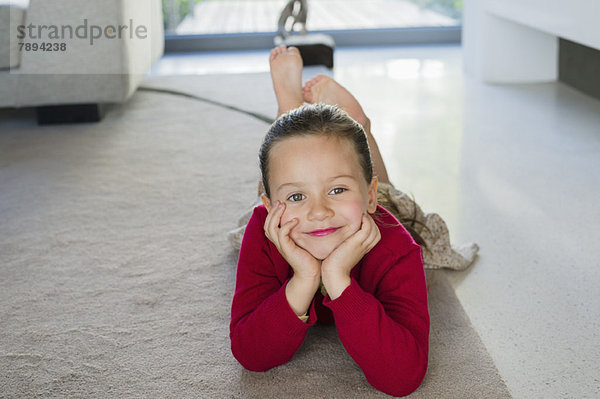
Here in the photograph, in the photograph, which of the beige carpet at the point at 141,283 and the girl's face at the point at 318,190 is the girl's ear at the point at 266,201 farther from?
the beige carpet at the point at 141,283

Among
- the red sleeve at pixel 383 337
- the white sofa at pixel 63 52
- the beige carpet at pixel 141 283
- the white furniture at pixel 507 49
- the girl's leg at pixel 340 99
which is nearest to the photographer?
the red sleeve at pixel 383 337

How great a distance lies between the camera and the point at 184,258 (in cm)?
156

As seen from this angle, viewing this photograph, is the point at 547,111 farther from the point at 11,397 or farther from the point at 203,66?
the point at 11,397

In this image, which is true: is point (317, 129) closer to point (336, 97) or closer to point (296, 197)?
point (296, 197)

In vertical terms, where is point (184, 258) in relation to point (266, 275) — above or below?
below

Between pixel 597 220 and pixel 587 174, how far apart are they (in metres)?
0.36

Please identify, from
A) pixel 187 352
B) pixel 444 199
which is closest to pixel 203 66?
pixel 444 199

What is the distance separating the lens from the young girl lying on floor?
1019 millimetres

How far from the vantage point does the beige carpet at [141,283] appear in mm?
1105

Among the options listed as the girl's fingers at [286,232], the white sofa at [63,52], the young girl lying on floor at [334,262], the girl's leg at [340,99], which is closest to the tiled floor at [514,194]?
the young girl lying on floor at [334,262]

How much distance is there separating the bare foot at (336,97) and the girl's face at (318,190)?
0.51 m

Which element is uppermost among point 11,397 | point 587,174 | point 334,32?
point 334,32

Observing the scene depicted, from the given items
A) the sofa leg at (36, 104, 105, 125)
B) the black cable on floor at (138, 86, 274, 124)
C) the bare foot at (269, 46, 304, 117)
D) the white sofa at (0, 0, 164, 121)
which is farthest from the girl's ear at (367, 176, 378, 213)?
the sofa leg at (36, 104, 105, 125)

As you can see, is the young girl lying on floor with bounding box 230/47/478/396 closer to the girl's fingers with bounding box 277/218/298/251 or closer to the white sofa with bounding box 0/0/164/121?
the girl's fingers with bounding box 277/218/298/251
